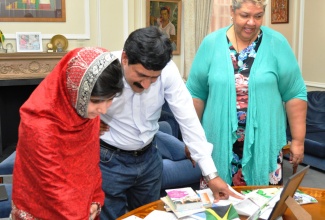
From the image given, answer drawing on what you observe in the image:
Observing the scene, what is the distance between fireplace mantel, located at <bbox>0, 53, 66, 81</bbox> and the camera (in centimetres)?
510

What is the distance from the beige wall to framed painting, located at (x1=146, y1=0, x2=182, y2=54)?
4.3 inches

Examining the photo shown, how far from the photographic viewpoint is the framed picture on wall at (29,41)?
5234 millimetres

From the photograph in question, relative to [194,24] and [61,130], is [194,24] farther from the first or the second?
[61,130]

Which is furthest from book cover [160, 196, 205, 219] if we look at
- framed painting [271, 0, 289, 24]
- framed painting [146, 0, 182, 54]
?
framed painting [271, 0, 289, 24]

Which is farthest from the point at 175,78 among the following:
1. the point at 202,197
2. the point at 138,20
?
the point at 138,20

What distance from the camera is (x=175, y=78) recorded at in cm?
174

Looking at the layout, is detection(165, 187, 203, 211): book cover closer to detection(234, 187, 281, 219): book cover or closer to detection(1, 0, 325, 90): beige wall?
detection(234, 187, 281, 219): book cover

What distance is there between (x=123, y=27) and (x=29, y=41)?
1.32 m

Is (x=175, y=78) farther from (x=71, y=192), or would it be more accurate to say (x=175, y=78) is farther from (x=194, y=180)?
(x=194, y=180)

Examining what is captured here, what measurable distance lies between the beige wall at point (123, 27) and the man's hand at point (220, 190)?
4.25 metres

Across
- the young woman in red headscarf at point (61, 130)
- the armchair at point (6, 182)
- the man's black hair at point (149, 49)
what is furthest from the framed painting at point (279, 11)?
the young woman in red headscarf at point (61, 130)

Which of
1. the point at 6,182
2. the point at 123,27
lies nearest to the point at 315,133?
the point at 123,27

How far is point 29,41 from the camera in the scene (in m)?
5.29

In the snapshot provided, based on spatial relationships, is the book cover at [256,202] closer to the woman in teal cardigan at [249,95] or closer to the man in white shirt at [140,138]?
the man in white shirt at [140,138]
